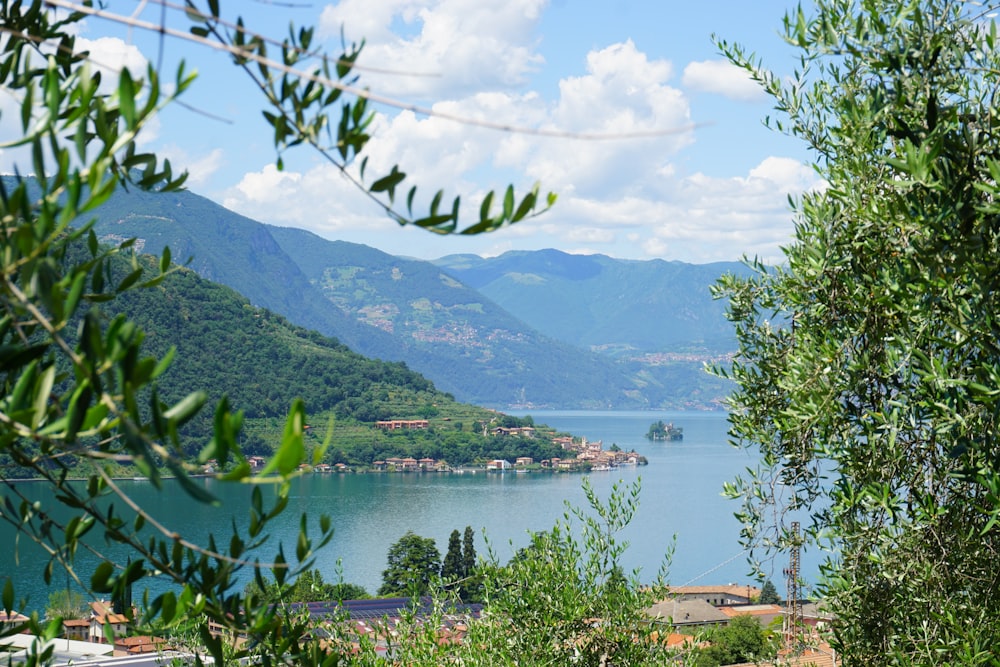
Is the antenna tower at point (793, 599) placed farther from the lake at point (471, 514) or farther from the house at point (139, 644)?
the lake at point (471, 514)

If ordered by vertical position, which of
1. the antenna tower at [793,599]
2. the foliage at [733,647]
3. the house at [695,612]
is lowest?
the house at [695,612]

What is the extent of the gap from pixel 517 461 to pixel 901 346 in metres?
86.6

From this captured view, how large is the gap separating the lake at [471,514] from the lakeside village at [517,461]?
163 cm

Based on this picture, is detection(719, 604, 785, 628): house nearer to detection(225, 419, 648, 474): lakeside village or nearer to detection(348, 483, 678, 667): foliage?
detection(348, 483, 678, 667): foliage

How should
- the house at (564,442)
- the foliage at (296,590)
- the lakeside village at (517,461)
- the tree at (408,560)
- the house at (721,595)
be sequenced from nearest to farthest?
1. the foliage at (296,590)
2. the tree at (408,560)
3. the house at (721,595)
4. the lakeside village at (517,461)
5. the house at (564,442)

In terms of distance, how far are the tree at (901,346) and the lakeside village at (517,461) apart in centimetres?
7549

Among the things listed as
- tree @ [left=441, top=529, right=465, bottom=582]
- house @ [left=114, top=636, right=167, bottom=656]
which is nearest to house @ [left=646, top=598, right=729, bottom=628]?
tree @ [left=441, top=529, right=465, bottom=582]

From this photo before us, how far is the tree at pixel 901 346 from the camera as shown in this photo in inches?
115

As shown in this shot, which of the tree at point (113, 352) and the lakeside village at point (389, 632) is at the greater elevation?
the tree at point (113, 352)

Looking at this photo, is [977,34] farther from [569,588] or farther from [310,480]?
[310,480]

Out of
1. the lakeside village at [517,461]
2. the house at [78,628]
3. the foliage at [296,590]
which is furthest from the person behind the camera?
the lakeside village at [517,461]

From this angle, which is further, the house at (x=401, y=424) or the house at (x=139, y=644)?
the house at (x=401, y=424)

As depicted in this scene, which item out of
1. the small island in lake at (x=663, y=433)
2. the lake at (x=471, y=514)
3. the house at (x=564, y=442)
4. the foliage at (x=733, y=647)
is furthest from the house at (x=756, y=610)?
the small island in lake at (x=663, y=433)

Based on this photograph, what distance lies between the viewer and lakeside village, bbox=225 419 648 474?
268 ft
